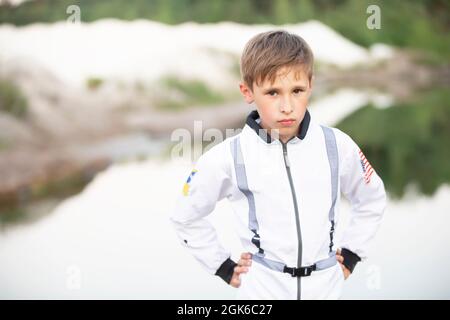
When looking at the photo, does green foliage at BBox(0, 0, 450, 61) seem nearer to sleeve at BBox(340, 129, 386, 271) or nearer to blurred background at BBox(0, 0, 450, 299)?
blurred background at BBox(0, 0, 450, 299)

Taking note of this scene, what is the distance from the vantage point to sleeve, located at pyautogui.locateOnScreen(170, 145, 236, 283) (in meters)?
1.52

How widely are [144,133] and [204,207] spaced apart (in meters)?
1.11

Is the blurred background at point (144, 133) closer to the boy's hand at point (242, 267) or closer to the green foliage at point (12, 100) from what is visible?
the green foliage at point (12, 100)

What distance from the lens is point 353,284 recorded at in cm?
260

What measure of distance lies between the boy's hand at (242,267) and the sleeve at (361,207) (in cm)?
28

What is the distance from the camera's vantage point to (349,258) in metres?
1.64

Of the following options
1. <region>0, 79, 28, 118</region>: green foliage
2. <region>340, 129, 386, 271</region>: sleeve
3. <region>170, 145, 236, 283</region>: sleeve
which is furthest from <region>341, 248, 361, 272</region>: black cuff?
<region>0, 79, 28, 118</region>: green foliage

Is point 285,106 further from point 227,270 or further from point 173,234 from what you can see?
point 173,234

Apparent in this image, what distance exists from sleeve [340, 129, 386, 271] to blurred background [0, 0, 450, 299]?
0.91m

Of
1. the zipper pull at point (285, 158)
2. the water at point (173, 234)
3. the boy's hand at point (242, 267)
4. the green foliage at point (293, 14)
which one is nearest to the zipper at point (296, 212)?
the zipper pull at point (285, 158)

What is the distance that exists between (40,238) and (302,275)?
57.5 inches

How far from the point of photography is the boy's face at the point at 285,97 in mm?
1449

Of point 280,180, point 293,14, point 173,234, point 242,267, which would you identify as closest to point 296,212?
point 280,180
